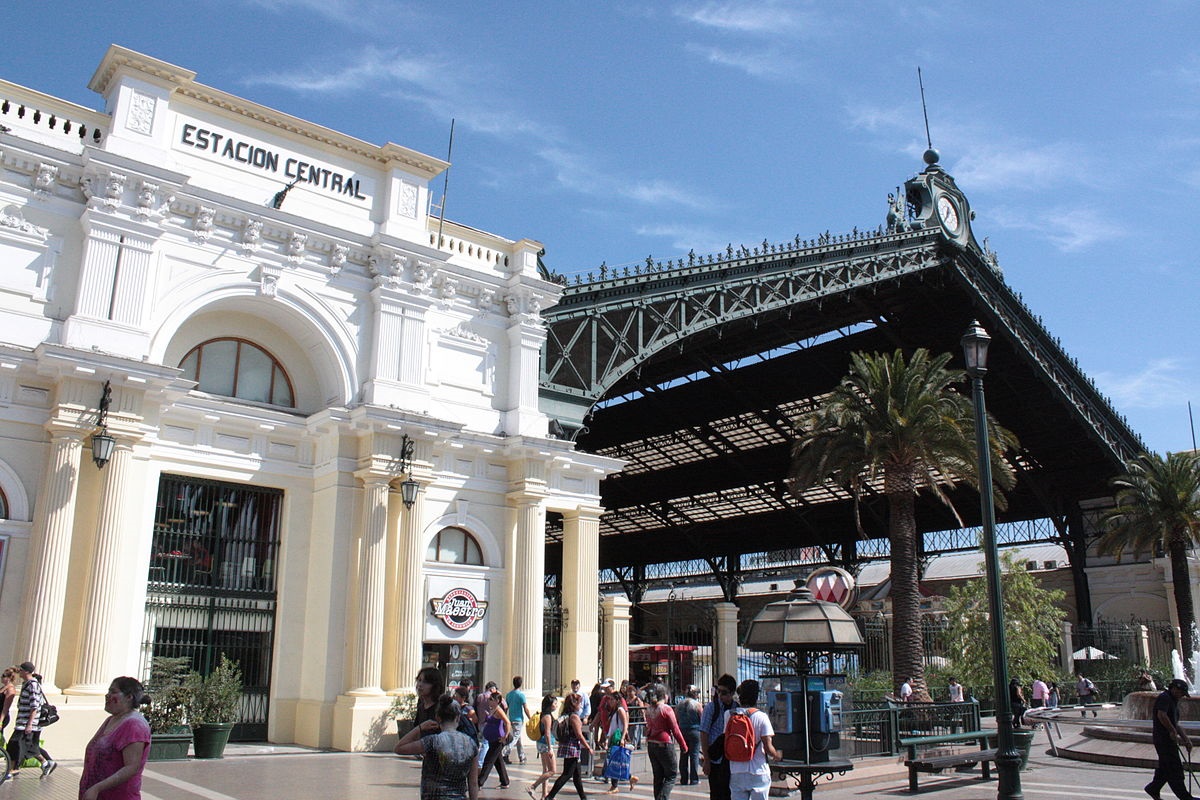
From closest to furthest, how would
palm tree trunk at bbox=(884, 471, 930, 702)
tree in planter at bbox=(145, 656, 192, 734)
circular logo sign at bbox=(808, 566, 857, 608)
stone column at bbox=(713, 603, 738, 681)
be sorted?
1. circular logo sign at bbox=(808, 566, 857, 608)
2. tree in planter at bbox=(145, 656, 192, 734)
3. stone column at bbox=(713, 603, 738, 681)
4. palm tree trunk at bbox=(884, 471, 930, 702)

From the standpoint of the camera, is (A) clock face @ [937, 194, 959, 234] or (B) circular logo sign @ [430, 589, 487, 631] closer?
(B) circular logo sign @ [430, 589, 487, 631]

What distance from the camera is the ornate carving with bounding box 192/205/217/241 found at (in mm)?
18516

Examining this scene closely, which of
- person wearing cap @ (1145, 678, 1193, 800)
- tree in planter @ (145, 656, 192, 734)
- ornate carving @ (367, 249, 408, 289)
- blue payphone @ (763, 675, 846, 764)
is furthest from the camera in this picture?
ornate carving @ (367, 249, 408, 289)

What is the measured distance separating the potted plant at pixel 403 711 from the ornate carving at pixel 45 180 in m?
10.8

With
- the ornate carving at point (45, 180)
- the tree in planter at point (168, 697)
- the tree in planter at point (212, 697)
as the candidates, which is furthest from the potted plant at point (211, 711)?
the ornate carving at point (45, 180)

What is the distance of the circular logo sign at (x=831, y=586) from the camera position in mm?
14719

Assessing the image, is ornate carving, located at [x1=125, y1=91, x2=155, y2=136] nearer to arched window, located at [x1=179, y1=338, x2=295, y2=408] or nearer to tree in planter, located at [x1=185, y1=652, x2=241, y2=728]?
arched window, located at [x1=179, y1=338, x2=295, y2=408]

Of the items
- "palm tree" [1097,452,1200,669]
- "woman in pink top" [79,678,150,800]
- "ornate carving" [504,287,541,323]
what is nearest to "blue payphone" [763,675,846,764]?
"woman in pink top" [79,678,150,800]

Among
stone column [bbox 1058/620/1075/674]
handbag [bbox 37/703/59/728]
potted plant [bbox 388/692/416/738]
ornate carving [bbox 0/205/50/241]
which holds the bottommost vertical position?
potted plant [bbox 388/692/416/738]

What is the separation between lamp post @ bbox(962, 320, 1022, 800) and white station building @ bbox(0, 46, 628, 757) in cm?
1070

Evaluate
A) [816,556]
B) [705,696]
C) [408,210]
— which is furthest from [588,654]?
[816,556]

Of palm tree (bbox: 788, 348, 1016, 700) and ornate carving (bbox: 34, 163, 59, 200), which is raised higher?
ornate carving (bbox: 34, 163, 59, 200)

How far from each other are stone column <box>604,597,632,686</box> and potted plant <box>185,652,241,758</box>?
32.4 feet

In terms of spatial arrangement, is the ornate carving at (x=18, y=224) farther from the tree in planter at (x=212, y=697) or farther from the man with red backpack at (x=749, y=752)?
the man with red backpack at (x=749, y=752)
